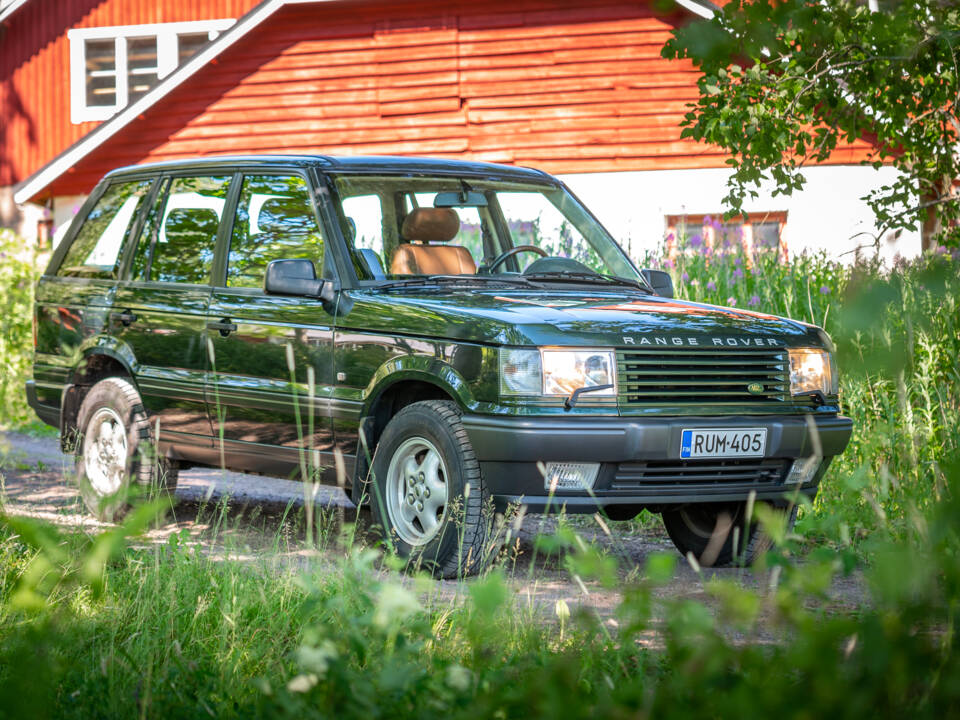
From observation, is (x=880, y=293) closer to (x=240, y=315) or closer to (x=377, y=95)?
(x=240, y=315)

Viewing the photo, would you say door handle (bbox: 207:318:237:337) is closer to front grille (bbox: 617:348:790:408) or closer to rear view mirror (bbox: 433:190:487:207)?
rear view mirror (bbox: 433:190:487:207)

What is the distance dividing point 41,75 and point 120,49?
6.03 feet

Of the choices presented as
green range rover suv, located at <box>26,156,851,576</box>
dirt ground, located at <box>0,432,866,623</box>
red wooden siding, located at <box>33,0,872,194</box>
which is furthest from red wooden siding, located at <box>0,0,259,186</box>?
green range rover suv, located at <box>26,156,851,576</box>

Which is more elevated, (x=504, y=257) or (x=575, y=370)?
(x=504, y=257)

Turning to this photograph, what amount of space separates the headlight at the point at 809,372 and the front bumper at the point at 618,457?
248 millimetres

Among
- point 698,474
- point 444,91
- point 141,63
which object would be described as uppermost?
point 141,63

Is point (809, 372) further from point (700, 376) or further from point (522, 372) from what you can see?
point (522, 372)

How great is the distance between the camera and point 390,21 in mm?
21547

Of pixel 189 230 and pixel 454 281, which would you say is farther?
pixel 189 230

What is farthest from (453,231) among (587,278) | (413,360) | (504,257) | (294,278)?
(413,360)

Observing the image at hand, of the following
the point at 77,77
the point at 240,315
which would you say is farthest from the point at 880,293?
the point at 77,77

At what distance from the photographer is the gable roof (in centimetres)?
2112

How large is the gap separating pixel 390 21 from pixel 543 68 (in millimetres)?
2772

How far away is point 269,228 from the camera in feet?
22.4
